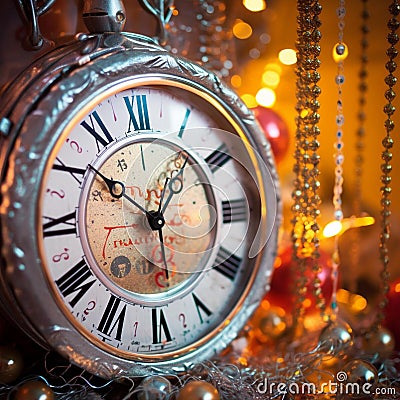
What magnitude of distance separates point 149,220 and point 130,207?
0.11 feet

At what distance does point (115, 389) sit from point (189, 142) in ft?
1.19

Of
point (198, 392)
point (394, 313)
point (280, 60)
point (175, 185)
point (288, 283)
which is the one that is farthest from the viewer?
point (280, 60)

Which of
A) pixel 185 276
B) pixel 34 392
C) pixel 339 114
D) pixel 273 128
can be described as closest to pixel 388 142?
pixel 339 114

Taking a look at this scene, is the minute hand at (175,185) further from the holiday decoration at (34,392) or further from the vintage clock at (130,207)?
the holiday decoration at (34,392)

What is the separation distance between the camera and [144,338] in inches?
30.4

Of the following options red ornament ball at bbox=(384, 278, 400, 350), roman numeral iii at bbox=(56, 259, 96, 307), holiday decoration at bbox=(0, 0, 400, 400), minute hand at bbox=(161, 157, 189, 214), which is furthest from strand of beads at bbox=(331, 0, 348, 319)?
roman numeral iii at bbox=(56, 259, 96, 307)

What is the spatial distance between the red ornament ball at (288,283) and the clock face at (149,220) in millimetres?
222

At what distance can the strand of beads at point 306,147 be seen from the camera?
839mm

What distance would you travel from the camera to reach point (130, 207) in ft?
2.47

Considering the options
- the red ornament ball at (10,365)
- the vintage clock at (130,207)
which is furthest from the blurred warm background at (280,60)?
the red ornament ball at (10,365)

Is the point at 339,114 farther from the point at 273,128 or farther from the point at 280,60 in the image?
the point at 280,60

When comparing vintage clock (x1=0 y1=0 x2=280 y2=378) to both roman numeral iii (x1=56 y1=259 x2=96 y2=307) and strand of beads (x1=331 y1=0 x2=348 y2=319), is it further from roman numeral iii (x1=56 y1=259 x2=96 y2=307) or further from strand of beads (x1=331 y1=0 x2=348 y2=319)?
strand of beads (x1=331 y1=0 x2=348 y2=319)

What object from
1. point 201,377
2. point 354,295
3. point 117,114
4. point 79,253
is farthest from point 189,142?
point 354,295

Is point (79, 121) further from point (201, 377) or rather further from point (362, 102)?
point (362, 102)
